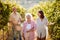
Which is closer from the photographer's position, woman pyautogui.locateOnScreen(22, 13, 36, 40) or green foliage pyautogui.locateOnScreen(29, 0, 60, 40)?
woman pyautogui.locateOnScreen(22, 13, 36, 40)

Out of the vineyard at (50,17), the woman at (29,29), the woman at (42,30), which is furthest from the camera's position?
the vineyard at (50,17)

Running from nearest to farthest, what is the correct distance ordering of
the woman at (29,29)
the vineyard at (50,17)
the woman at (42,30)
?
the woman at (29,29), the woman at (42,30), the vineyard at (50,17)

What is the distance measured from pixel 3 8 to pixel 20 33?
98 cm

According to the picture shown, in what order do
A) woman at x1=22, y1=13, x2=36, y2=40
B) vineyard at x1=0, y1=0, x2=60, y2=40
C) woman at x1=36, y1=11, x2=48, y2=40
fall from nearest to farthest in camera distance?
woman at x1=22, y1=13, x2=36, y2=40, woman at x1=36, y1=11, x2=48, y2=40, vineyard at x1=0, y1=0, x2=60, y2=40

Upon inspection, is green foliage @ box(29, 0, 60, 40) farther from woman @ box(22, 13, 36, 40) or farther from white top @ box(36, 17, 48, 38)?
woman @ box(22, 13, 36, 40)

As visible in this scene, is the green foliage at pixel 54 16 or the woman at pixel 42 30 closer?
the woman at pixel 42 30

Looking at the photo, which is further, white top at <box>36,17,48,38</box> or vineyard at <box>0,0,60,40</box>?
vineyard at <box>0,0,60,40</box>

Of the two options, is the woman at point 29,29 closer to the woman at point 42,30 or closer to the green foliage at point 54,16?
the woman at point 42,30

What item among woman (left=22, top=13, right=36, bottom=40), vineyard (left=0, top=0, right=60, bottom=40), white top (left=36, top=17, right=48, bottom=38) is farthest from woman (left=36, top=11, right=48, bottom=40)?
vineyard (left=0, top=0, right=60, bottom=40)

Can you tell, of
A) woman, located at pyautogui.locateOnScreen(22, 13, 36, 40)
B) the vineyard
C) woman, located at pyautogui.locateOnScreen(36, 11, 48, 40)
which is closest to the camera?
woman, located at pyautogui.locateOnScreen(22, 13, 36, 40)

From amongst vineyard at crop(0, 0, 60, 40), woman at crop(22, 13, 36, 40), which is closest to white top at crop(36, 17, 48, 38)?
woman at crop(22, 13, 36, 40)

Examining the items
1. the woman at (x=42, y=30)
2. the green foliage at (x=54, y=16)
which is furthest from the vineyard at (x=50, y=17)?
the woman at (x=42, y=30)

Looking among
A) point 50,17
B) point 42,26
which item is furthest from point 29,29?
point 50,17

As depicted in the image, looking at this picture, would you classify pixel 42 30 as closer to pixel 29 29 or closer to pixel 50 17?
pixel 29 29
